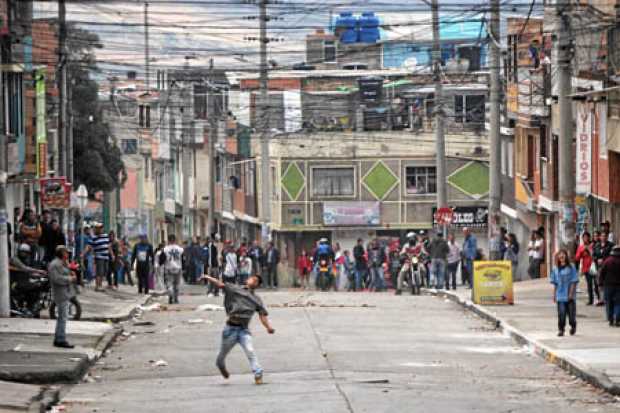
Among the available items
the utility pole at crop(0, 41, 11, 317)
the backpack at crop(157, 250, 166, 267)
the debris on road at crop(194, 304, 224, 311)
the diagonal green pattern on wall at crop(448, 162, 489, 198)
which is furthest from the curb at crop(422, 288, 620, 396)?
the diagonal green pattern on wall at crop(448, 162, 489, 198)

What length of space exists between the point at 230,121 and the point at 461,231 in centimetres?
1882

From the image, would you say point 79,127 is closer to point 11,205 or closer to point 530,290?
point 11,205

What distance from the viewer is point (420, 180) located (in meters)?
71.2

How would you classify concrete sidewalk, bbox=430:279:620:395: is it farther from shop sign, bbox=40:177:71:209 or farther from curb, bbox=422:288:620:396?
shop sign, bbox=40:177:71:209

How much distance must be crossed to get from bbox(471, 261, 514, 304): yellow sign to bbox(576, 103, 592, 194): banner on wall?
5.01 m

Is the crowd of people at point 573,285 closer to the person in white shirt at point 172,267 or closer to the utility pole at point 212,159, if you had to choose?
the person in white shirt at point 172,267

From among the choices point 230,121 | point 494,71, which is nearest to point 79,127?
point 230,121

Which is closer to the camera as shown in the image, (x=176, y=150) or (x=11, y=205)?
(x=11, y=205)

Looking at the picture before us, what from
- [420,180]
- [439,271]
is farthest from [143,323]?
[420,180]

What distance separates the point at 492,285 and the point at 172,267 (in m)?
7.88

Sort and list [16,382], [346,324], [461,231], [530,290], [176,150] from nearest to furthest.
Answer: [16,382], [346,324], [530,290], [461,231], [176,150]

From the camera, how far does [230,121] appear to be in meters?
84.2

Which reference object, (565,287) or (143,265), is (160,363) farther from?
(143,265)

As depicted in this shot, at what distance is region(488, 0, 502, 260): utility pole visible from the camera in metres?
42.6
